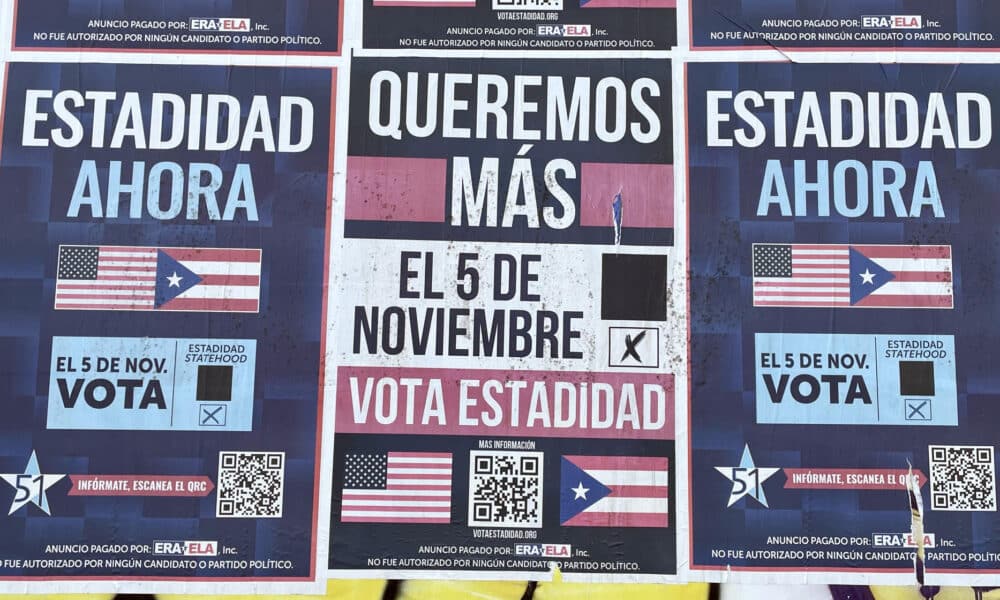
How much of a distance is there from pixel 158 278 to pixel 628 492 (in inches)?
160

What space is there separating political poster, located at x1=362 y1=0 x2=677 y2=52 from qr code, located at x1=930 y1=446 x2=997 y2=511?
Result: 12.9 ft

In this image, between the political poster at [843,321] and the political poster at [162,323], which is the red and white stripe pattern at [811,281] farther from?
the political poster at [162,323]

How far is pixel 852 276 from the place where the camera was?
756cm

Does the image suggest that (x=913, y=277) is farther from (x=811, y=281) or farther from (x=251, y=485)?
(x=251, y=485)

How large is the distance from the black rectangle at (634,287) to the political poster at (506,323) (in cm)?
2

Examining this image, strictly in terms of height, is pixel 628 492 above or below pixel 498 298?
below

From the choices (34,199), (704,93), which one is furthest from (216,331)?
(704,93)

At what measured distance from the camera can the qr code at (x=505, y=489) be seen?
7.34 meters

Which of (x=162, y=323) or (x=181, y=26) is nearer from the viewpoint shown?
(x=162, y=323)

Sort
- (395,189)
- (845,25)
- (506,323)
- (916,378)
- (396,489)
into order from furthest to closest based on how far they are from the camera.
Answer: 1. (845,25)
2. (395,189)
3. (506,323)
4. (916,378)
5. (396,489)

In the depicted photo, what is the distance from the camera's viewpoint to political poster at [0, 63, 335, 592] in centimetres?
729

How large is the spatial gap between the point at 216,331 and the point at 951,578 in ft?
19.6

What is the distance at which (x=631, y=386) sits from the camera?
7.46 m

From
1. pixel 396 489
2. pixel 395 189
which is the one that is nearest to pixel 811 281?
pixel 395 189
